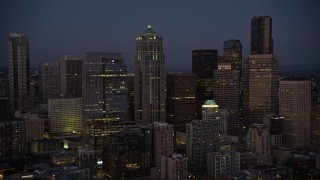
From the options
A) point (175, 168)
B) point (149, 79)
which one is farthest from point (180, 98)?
point (175, 168)

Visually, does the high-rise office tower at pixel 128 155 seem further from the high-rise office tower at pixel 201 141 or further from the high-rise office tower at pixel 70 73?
the high-rise office tower at pixel 70 73

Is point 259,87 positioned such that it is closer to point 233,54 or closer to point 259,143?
point 233,54

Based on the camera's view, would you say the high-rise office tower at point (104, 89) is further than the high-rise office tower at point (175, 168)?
Yes

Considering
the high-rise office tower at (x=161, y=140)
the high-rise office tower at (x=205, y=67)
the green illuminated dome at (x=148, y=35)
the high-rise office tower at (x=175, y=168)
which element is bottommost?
the high-rise office tower at (x=175, y=168)

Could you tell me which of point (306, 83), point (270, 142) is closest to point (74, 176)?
point (270, 142)

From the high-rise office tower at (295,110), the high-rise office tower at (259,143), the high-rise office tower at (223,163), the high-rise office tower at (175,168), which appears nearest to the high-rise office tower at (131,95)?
the high-rise office tower at (259,143)

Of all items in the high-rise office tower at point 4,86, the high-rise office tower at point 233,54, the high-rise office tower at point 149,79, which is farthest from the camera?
the high-rise office tower at point 233,54

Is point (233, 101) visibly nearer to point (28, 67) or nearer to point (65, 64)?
point (65, 64)

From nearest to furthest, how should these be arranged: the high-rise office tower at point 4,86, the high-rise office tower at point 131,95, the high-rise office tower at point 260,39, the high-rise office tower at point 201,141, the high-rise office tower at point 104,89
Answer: the high-rise office tower at point 201,141 < the high-rise office tower at point 104,89 < the high-rise office tower at point 4,86 < the high-rise office tower at point 131,95 < the high-rise office tower at point 260,39
